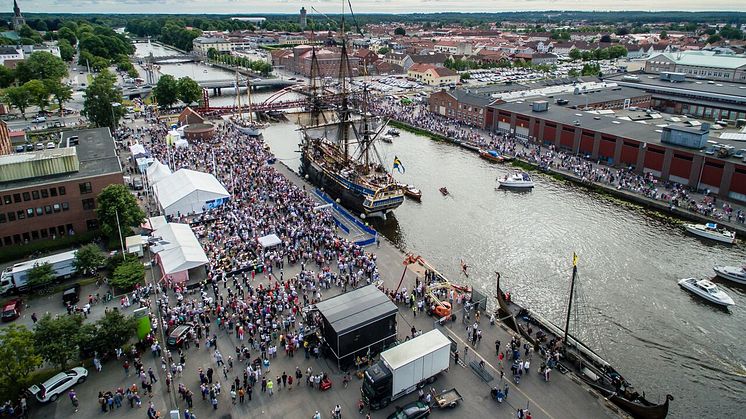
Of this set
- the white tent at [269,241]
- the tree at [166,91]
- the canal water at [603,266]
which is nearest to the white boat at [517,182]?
the canal water at [603,266]

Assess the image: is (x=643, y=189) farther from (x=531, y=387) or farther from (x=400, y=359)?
(x=400, y=359)

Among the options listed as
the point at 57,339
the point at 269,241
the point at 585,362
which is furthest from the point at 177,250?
the point at 585,362

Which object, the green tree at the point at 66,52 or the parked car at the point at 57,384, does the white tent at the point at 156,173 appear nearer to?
the parked car at the point at 57,384

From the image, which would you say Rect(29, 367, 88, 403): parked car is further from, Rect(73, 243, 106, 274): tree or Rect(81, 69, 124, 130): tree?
Rect(81, 69, 124, 130): tree

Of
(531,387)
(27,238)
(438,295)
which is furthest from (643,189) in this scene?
(27,238)

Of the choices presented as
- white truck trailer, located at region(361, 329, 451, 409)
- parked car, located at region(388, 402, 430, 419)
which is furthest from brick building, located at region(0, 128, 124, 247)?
parked car, located at region(388, 402, 430, 419)

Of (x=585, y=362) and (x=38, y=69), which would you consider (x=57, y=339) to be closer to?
(x=585, y=362)
